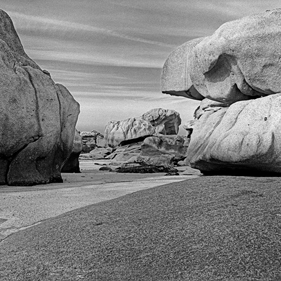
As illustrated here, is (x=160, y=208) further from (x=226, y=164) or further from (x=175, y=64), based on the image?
(x=175, y=64)

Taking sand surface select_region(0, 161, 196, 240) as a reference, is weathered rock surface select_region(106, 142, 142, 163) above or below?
below

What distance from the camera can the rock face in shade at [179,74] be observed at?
35.7 ft

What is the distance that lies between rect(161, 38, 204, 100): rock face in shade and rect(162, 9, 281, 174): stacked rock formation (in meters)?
→ 1.26

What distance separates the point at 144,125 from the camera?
33.8 m

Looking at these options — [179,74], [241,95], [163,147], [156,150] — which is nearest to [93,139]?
[163,147]

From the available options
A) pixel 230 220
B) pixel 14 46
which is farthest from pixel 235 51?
pixel 230 220

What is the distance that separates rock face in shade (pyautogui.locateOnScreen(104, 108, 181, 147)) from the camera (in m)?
33.6

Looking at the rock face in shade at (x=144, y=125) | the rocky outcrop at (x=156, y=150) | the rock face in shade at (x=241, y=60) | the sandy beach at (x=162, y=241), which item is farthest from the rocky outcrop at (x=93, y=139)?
the sandy beach at (x=162, y=241)

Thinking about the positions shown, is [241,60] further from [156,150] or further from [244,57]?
[156,150]

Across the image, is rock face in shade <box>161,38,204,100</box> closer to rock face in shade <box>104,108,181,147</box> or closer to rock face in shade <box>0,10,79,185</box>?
rock face in shade <box>0,10,79,185</box>

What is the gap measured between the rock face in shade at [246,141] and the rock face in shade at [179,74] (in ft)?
7.71

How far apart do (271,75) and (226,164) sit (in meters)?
1.75

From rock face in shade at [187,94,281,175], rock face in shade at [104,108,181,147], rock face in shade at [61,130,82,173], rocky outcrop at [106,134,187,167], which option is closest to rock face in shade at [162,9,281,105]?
rock face in shade at [187,94,281,175]

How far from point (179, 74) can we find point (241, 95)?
2.45 meters
